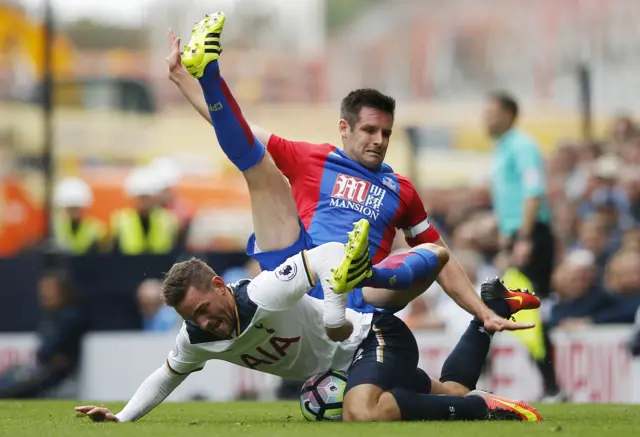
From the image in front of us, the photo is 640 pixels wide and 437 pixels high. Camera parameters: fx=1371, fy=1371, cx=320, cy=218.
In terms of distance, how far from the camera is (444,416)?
7039mm

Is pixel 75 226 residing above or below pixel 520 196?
below

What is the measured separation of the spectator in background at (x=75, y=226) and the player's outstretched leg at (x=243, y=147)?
6.74m

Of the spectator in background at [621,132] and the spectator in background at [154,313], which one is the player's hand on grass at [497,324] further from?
the spectator in background at [621,132]

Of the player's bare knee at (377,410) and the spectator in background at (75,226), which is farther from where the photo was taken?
the spectator in background at (75,226)

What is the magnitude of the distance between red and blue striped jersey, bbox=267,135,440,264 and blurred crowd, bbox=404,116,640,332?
4.25m

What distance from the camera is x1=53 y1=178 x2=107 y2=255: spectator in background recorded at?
569 inches

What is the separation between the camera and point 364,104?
775cm

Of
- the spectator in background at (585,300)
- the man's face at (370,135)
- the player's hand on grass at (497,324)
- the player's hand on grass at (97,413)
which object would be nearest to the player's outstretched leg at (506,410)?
the player's hand on grass at (497,324)

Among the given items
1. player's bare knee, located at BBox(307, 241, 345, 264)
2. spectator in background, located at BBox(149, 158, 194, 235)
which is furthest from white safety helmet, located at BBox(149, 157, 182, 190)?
player's bare knee, located at BBox(307, 241, 345, 264)

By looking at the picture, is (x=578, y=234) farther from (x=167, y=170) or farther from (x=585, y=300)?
(x=167, y=170)

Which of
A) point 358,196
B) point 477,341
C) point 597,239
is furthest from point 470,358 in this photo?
point 597,239

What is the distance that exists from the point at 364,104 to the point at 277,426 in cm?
194

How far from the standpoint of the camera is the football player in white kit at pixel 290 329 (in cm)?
671

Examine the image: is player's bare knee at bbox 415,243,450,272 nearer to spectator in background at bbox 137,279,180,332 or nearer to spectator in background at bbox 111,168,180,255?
spectator in background at bbox 137,279,180,332
